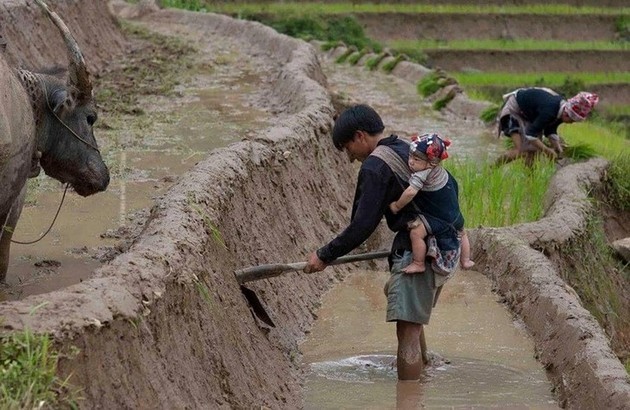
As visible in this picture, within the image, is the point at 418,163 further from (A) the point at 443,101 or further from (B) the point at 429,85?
(B) the point at 429,85

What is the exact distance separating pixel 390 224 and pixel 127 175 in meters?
3.59

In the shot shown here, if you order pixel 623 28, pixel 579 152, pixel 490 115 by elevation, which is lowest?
pixel 623 28

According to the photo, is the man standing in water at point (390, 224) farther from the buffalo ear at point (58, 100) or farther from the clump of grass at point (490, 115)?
the clump of grass at point (490, 115)

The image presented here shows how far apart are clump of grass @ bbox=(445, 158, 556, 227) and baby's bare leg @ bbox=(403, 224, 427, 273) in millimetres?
3237

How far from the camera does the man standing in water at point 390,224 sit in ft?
18.1

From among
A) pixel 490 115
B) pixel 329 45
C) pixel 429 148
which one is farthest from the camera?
→ pixel 329 45

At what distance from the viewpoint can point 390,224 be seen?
18.8ft

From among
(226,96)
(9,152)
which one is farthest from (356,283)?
(226,96)

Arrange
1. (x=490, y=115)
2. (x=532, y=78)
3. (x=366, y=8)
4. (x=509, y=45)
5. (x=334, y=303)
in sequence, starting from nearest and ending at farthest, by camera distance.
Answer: (x=334, y=303), (x=490, y=115), (x=532, y=78), (x=509, y=45), (x=366, y=8)

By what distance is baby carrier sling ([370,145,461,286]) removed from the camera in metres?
5.56

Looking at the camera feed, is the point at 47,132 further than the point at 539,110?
No

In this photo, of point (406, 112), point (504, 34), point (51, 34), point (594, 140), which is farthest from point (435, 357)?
point (504, 34)

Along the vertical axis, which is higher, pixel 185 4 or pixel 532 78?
pixel 185 4

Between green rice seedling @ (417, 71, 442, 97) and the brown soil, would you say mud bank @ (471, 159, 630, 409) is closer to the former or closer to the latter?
green rice seedling @ (417, 71, 442, 97)
